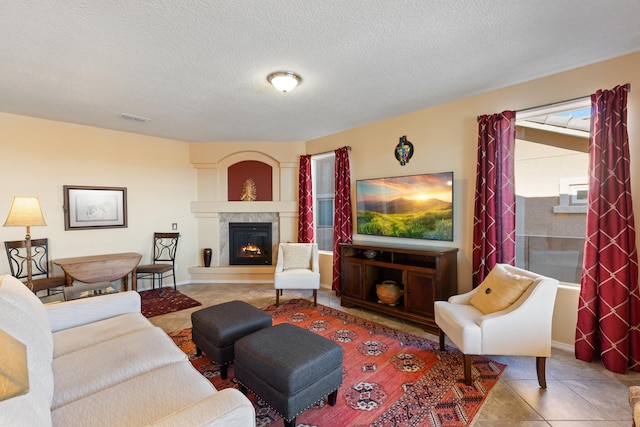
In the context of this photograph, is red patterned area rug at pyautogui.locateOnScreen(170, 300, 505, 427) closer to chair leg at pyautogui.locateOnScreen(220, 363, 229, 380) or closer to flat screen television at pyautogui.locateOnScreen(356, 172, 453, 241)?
chair leg at pyautogui.locateOnScreen(220, 363, 229, 380)

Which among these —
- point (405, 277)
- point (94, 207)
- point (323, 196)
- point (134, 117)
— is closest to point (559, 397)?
point (405, 277)

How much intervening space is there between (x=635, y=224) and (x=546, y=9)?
Result: 1813mm

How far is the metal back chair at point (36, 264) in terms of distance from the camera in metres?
3.39

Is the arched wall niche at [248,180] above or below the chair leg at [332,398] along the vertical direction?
above

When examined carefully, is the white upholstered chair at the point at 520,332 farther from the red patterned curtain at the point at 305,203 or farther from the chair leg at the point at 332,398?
the red patterned curtain at the point at 305,203

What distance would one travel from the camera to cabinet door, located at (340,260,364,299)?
3.62 metres

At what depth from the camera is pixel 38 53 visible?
2.16 m

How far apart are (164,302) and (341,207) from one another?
2.84m

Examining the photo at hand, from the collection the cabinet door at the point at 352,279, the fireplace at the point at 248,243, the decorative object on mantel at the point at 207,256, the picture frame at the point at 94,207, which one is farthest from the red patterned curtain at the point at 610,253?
the picture frame at the point at 94,207

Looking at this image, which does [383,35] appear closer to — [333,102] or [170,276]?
[333,102]

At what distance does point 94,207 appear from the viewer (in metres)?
4.14

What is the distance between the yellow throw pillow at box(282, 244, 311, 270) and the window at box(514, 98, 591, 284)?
2576 millimetres

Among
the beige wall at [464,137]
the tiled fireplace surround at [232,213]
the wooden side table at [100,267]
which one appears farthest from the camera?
the tiled fireplace surround at [232,213]

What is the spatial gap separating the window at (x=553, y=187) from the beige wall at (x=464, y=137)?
0.17m
